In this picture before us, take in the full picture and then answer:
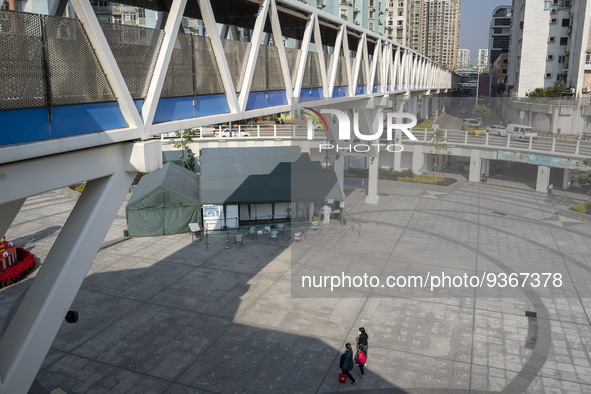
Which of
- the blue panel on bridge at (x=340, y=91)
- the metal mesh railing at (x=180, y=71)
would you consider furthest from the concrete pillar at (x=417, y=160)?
the metal mesh railing at (x=180, y=71)

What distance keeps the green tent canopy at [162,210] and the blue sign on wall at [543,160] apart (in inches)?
926

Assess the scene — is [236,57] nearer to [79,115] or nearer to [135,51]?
[135,51]

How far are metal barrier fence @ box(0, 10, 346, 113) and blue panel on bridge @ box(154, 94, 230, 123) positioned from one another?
0.49 feet

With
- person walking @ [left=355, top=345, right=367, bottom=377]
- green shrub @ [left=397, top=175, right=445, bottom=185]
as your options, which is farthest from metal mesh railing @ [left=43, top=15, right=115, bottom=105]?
green shrub @ [left=397, top=175, right=445, bottom=185]

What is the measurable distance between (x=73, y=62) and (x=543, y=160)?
3421cm

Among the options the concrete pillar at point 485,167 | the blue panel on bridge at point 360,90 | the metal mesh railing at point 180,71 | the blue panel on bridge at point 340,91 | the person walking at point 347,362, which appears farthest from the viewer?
the concrete pillar at point 485,167

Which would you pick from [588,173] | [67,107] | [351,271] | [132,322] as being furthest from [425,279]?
[588,173]

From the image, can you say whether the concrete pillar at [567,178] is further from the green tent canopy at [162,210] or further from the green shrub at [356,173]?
the green tent canopy at [162,210]

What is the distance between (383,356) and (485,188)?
25.6 metres

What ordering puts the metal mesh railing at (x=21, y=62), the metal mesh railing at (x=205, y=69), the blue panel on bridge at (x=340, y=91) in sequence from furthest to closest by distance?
the blue panel on bridge at (x=340, y=91), the metal mesh railing at (x=205, y=69), the metal mesh railing at (x=21, y=62)

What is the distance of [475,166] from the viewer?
37.8 metres

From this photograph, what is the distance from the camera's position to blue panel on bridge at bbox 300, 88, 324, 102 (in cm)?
1616

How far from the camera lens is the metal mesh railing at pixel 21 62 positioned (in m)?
5.52

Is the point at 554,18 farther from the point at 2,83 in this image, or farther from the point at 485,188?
the point at 2,83
